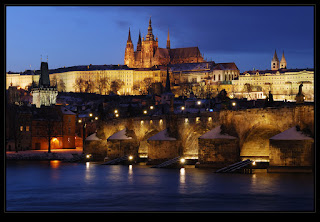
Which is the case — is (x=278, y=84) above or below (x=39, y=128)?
above

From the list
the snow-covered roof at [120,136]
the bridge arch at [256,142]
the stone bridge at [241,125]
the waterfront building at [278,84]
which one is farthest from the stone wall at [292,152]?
the waterfront building at [278,84]

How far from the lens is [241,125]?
39969mm

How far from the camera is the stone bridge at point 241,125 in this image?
35200 mm

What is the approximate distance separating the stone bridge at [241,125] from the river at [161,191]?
334 centimetres

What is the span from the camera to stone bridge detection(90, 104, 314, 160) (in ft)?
115

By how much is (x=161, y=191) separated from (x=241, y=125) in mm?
10183

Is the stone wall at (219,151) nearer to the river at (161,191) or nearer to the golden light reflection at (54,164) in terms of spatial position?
the river at (161,191)

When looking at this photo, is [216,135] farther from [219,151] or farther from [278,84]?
[278,84]

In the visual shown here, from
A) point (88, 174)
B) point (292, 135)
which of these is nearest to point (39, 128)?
point (88, 174)
